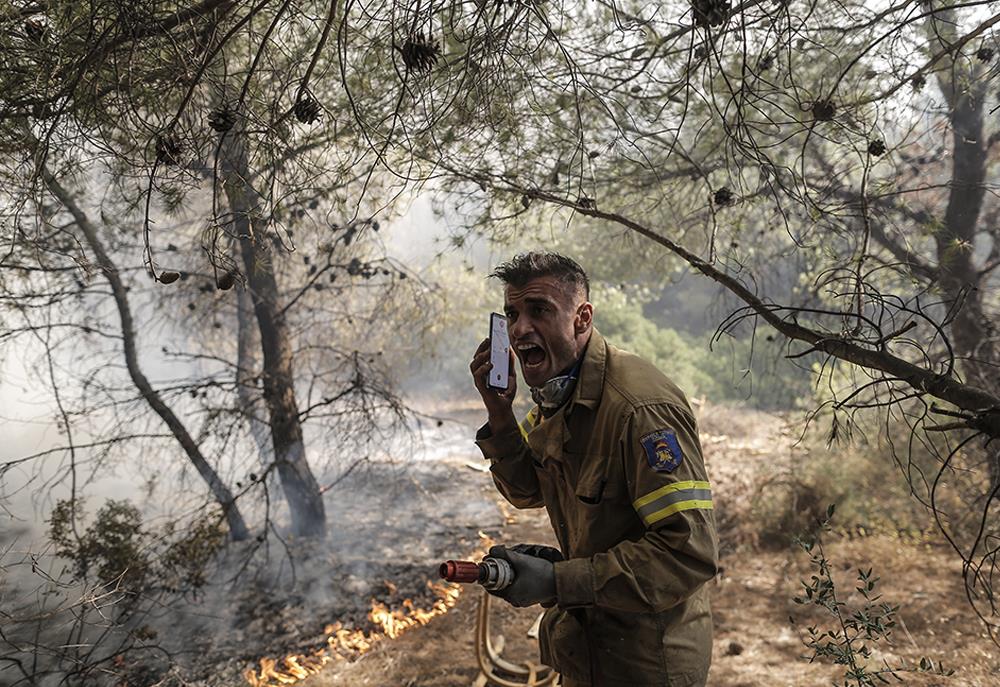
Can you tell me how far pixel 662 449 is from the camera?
6.40ft

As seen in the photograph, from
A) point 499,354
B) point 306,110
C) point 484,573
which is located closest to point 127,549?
point 499,354

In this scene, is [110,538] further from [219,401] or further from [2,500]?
[219,401]

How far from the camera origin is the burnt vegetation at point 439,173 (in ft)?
6.98

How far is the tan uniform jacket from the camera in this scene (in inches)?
74.0

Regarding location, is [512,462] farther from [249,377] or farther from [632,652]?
[249,377]

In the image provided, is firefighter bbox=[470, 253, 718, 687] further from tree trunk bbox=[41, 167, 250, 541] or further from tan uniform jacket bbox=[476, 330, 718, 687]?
tree trunk bbox=[41, 167, 250, 541]

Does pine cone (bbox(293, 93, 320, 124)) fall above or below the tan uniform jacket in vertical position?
above

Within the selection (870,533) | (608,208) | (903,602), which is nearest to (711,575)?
(608,208)

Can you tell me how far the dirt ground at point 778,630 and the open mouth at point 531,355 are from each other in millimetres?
2578

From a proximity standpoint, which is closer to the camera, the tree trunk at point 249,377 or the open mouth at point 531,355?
the open mouth at point 531,355

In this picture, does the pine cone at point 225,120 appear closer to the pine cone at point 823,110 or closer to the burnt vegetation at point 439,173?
the burnt vegetation at point 439,173

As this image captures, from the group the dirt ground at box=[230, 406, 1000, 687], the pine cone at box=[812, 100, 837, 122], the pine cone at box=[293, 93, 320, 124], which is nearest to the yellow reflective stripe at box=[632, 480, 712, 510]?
the pine cone at box=[812, 100, 837, 122]

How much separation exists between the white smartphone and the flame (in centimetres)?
330

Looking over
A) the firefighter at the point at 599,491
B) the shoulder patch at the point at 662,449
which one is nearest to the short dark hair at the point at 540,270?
the firefighter at the point at 599,491
